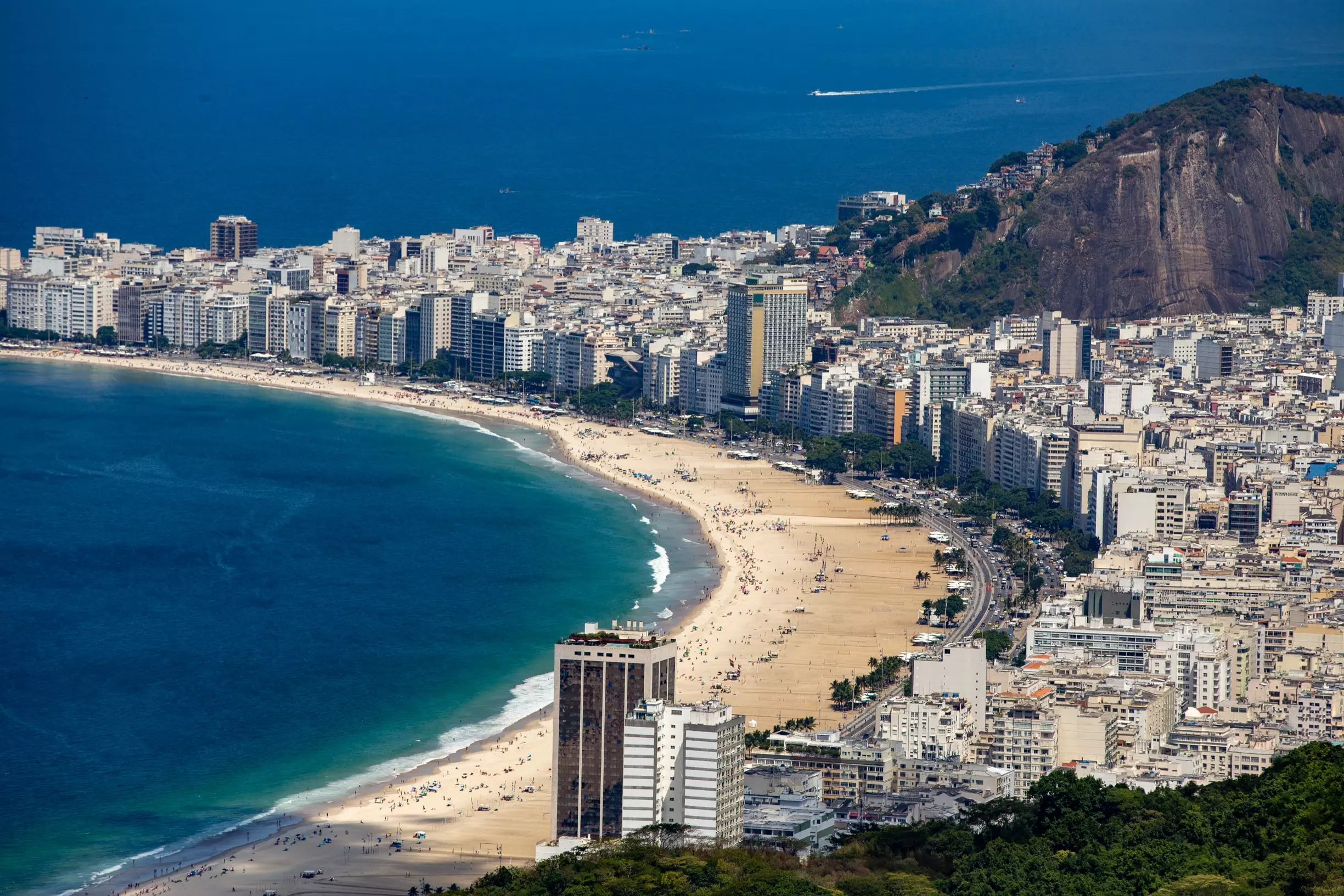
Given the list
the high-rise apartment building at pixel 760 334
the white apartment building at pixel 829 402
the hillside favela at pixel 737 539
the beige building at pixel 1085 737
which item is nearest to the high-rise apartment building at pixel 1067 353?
the hillside favela at pixel 737 539

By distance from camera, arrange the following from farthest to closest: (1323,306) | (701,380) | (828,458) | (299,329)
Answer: (299,329)
(1323,306)
(701,380)
(828,458)

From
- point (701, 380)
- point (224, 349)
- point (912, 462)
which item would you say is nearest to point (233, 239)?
point (224, 349)

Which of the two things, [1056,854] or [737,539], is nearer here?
[1056,854]

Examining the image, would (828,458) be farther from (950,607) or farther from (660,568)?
(950,607)

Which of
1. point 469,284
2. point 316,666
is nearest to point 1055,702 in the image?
point 316,666

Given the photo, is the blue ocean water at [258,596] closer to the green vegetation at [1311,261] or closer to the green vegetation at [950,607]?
the green vegetation at [950,607]

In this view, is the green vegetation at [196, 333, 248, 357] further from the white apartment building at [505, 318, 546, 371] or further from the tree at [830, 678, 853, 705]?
the tree at [830, 678, 853, 705]

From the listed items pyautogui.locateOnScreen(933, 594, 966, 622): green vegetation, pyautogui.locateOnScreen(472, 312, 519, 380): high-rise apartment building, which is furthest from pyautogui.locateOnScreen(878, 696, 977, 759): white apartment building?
pyautogui.locateOnScreen(472, 312, 519, 380): high-rise apartment building
